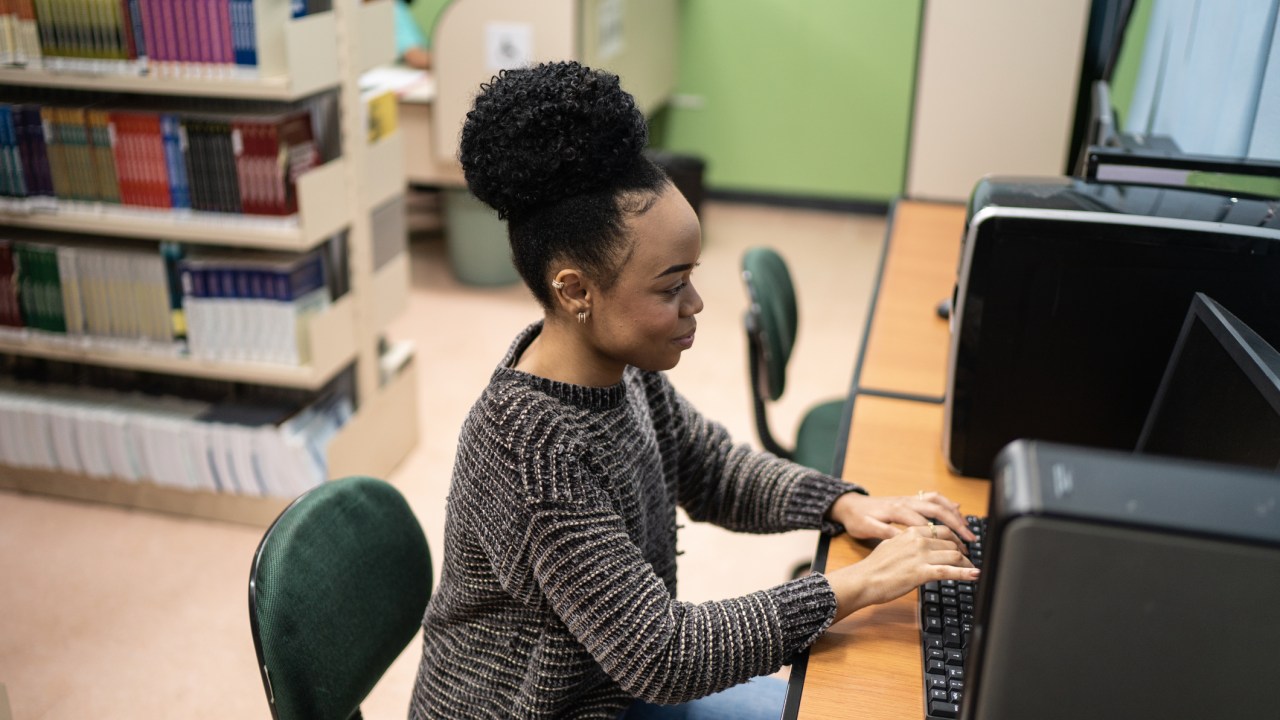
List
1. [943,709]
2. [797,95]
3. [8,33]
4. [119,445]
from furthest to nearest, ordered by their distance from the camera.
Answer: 1. [797,95]
2. [119,445]
3. [8,33]
4. [943,709]

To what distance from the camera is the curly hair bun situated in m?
1.00

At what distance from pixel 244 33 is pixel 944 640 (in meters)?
1.90

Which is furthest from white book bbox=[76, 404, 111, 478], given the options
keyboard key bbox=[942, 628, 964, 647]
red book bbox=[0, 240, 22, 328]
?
keyboard key bbox=[942, 628, 964, 647]

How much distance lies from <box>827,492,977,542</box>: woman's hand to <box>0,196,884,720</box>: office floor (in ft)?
3.64

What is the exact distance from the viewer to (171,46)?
90.0 inches

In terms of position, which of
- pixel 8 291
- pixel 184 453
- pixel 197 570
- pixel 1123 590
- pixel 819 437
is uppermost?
pixel 1123 590

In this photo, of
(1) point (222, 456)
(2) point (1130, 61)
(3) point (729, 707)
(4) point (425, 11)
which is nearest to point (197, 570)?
(1) point (222, 456)

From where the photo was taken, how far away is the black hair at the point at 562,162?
1.00 metres

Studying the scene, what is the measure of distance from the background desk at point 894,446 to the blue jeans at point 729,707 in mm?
199

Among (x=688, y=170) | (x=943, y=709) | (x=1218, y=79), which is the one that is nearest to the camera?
(x=943, y=709)

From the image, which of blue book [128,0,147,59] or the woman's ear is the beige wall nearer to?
blue book [128,0,147,59]

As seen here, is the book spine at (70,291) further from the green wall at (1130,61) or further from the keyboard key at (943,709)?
the green wall at (1130,61)

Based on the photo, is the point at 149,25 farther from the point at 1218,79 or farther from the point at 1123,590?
the point at 1123,590

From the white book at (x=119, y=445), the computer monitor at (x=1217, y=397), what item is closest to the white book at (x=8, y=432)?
the white book at (x=119, y=445)
